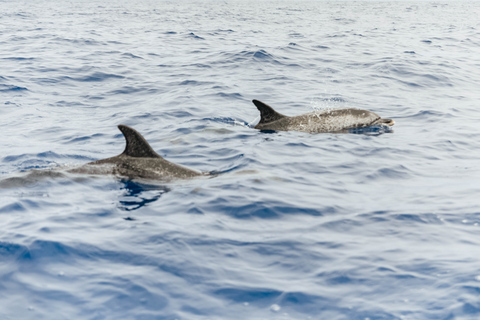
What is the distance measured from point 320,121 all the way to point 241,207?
538 centimetres

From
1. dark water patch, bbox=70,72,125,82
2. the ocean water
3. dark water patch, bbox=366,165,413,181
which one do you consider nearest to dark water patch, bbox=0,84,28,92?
the ocean water

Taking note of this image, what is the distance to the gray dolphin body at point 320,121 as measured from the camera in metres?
12.2

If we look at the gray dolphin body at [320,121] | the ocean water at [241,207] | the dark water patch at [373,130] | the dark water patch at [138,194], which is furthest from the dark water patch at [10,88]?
the dark water patch at [373,130]

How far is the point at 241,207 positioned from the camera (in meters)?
7.64

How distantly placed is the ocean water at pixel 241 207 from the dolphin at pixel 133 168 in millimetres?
203

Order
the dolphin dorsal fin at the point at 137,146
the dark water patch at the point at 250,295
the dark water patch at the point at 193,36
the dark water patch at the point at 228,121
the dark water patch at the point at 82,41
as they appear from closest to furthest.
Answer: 1. the dark water patch at the point at 250,295
2. the dolphin dorsal fin at the point at 137,146
3. the dark water patch at the point at 228,121
4. the dark water patch at the point at 82,41
5. the dark water patch at the point at 193,36

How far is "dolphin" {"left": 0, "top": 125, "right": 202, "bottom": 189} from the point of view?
8523 mm

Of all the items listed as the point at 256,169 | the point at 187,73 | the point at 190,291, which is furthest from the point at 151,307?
the point at 187,73

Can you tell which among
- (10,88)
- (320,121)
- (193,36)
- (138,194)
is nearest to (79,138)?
(138,194)

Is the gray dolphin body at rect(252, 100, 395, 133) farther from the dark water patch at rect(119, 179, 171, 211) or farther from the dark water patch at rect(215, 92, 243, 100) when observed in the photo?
the dark water patch at rect(119, 179, 171, 211)

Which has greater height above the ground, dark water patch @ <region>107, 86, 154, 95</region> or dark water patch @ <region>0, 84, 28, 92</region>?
dark water patch @ <region>107, 86, 154, 95</region>

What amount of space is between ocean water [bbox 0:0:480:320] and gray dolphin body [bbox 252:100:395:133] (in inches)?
15.0

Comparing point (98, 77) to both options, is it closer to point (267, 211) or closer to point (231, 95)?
point (231, 95)

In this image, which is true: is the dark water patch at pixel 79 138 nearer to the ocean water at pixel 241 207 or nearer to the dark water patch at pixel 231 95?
the ocean water at pixel 241 207
